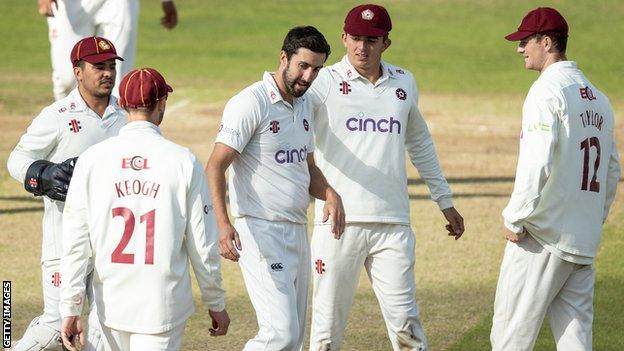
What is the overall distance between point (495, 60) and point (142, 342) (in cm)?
2455

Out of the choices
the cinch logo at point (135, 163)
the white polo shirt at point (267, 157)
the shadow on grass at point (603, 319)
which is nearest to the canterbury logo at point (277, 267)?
the white polo shirt at point (267, 157)

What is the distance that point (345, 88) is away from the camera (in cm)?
945

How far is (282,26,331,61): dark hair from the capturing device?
8.66 metres

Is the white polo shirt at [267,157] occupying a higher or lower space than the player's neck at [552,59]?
lower

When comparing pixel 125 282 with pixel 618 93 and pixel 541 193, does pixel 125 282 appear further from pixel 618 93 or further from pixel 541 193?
pixel 618 93

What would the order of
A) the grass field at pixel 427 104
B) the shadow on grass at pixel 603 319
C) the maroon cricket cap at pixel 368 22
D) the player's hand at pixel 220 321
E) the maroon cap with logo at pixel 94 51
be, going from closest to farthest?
the player's hand at pixel 220 321
the maroon cap with logo at pixel 94 51
the maroon cricket cap at pixel 368 22
the shadow on grass at pixel 603 319
the grass field at pixel 427 104

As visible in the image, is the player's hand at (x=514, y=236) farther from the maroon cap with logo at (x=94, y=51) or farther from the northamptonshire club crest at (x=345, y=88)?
the maroon cap with logo at (x=94, y=51)

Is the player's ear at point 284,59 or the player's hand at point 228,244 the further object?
the player's ear at point 284,59

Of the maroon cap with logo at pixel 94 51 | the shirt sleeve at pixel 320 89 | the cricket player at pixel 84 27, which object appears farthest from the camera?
the cricket player at pixel 84 27

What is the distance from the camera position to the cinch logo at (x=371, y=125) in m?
9.38

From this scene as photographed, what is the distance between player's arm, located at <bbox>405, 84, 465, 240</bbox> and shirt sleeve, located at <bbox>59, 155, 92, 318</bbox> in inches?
117

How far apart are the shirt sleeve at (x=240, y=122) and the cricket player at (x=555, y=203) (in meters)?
1.62

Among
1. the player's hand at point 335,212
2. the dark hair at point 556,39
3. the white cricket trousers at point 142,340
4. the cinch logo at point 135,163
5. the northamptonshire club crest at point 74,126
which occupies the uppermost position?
the dark hair at point 556,39

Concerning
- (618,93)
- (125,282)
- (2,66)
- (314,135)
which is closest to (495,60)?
(618,93)
